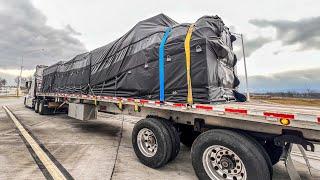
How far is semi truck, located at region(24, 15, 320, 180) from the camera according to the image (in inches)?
142

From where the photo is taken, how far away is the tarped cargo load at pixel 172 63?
15.4 ft

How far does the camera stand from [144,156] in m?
5.27

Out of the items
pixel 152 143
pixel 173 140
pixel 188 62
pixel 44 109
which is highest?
pixel 188 62

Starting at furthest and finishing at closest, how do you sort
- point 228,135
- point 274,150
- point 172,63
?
point 172,63 < point 274,150 < point 228,135

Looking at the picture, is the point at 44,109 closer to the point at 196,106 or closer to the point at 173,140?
the point at 173,140

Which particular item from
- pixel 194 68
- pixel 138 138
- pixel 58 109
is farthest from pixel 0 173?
pixel 58 109

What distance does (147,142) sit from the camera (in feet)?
17.5

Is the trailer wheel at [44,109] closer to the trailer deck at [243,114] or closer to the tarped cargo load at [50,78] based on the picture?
the tarped cargo load at [50,78]

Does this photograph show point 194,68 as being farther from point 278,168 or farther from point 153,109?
point 278,168

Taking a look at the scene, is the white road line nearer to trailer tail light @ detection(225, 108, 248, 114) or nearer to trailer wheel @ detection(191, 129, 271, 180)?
trailer wheel @ detection(191, 129, 271, 180)

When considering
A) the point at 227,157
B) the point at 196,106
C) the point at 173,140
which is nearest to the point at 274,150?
the point at 227,157

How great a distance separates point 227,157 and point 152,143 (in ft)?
5.95

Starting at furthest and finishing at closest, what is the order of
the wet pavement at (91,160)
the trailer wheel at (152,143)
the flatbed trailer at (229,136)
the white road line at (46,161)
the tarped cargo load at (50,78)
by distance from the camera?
the tarped cargo load at (50,78) < the trailer wheel at (152,143) < the wet pavement at (91,160) < the white road line at (46,161) < the flatbed trailer at (229,136)

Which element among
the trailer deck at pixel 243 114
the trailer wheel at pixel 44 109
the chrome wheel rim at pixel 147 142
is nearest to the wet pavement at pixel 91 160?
the chrome wheel rim at pixel 147 142
